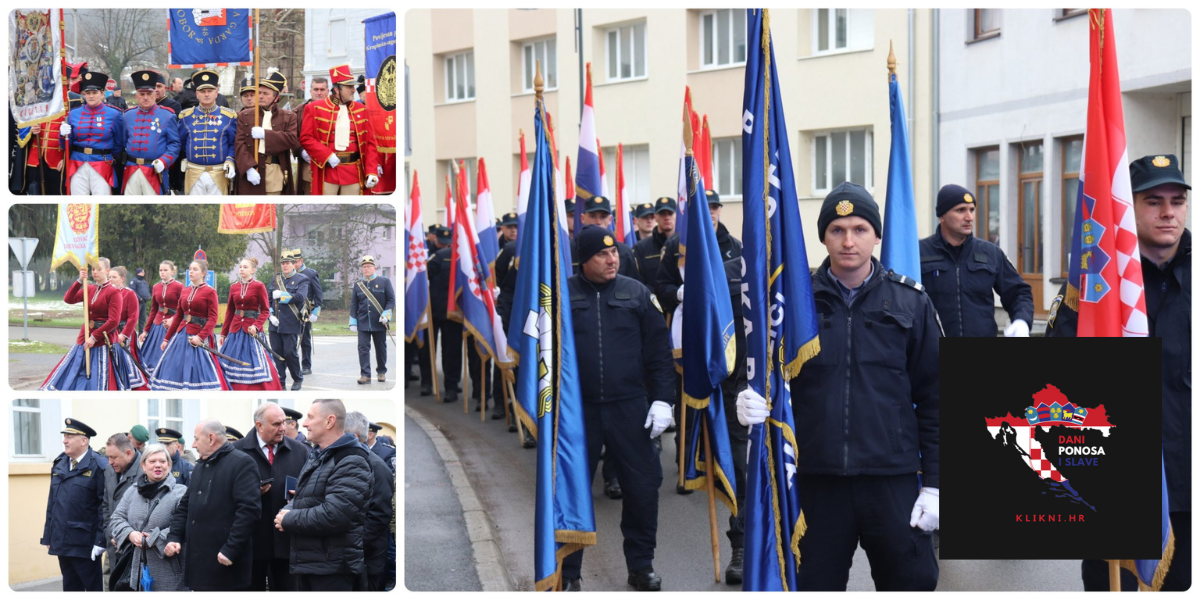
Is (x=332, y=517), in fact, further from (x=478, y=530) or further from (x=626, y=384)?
(x=478, y=530)

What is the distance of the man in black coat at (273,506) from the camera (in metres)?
5.56

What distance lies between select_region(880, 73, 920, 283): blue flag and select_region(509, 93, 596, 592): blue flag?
1.92m

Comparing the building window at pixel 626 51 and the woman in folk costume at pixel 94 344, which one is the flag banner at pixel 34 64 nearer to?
the woman in folk costume at pixel 94 344

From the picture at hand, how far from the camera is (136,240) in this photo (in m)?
3.42

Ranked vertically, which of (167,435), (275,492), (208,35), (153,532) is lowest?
(153,532)

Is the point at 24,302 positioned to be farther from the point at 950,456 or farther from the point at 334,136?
the point at 950,456

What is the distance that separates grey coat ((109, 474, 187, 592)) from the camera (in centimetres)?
543

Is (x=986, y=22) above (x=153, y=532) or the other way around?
above

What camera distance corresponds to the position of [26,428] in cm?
357

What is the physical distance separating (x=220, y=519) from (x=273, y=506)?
52 centimetres

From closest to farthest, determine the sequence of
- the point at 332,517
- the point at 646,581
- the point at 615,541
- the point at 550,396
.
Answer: the point at 332,517
the point at 550,396
the point at 646,581
the point at 615,541

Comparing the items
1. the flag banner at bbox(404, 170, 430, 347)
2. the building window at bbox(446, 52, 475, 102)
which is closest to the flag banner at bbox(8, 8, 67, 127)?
the flag banner at bbox(404, 170, 430, 347)

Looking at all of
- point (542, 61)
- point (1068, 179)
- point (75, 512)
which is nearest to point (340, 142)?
point (75, 512)

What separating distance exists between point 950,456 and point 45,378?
9.96ft
